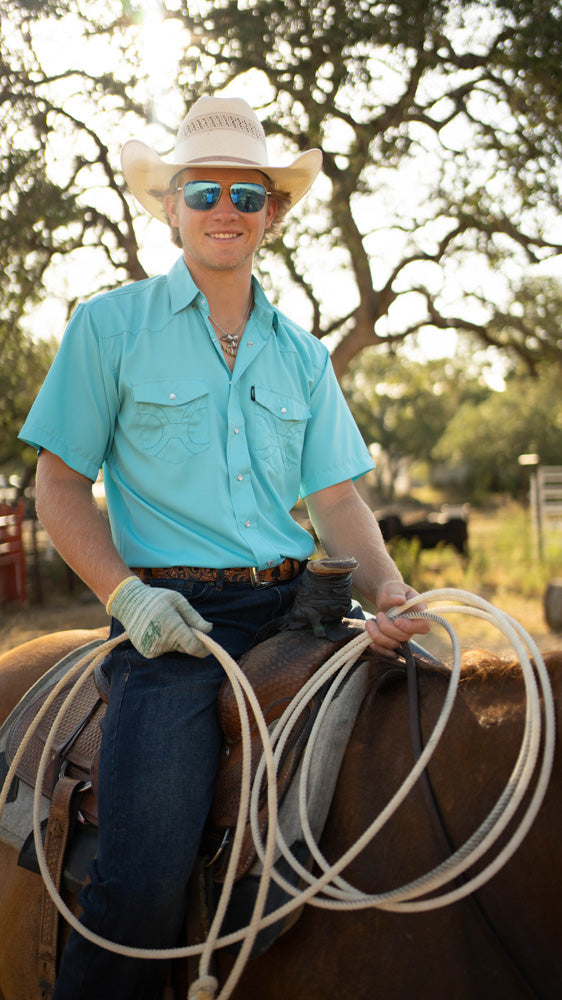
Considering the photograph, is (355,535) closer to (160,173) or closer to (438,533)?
(160,173)

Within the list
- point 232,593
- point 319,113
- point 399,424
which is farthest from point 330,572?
point 399,424

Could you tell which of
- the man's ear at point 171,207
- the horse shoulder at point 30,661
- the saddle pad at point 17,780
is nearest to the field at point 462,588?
the horse shoulder at point 30,661

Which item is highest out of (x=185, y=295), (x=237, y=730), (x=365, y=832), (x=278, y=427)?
(x=185, y=295)

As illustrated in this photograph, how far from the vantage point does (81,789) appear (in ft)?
6.41

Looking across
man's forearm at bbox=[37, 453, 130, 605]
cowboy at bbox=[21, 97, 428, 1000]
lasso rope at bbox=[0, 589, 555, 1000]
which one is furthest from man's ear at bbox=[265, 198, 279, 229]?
lasso rope at bbox=[0, 589, 555, 1000]

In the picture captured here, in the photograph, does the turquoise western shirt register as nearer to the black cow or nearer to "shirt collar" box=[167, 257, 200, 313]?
"shirt collar" box=[167, 257, 200, 313]

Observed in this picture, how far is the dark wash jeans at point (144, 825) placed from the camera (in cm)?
165

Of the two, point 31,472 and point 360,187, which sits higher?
point 360,187

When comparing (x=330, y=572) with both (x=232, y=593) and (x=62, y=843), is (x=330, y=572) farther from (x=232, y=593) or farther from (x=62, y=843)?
(x=62, y=843)

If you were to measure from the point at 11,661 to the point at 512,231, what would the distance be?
9709mm

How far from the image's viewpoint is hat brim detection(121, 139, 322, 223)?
2316 mm

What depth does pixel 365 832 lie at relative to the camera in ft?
4.89

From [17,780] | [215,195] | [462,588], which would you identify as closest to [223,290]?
[215,195]

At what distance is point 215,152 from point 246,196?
153 millimetres
